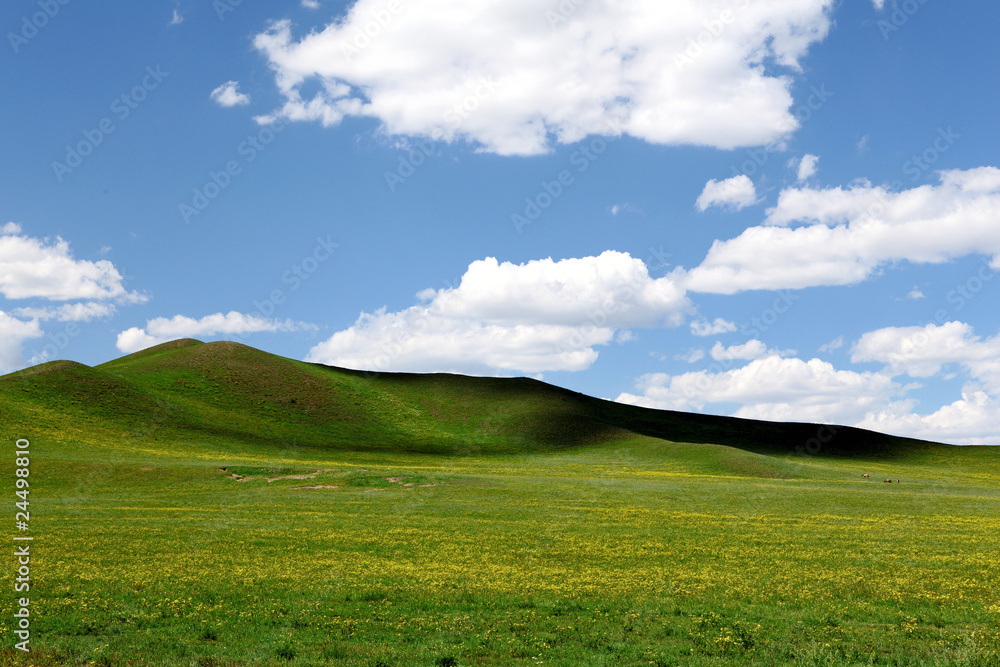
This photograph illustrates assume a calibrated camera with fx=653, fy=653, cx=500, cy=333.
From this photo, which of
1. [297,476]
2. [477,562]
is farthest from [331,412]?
[477,562]

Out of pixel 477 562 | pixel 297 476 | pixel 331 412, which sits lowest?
pixel 297 476

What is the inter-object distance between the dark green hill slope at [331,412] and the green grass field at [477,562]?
6.38 metres

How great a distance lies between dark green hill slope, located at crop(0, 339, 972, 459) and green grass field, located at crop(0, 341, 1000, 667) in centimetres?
638

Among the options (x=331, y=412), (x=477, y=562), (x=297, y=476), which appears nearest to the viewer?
(x=477, y=562)

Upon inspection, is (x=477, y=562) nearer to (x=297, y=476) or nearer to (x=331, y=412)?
(x=297, y=476)

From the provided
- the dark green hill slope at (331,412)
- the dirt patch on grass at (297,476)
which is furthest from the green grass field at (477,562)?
the dark green hill slope at (331,412)

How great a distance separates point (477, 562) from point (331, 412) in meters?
129

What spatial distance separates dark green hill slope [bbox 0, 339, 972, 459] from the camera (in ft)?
354

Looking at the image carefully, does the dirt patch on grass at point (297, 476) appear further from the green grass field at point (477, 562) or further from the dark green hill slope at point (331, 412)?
the dark green hill slope at point (331, 412)

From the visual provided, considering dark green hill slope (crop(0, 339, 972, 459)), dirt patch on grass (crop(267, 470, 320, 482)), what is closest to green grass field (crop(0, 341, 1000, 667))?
dirt patch on grass (crop(267, 470, 320, 482))

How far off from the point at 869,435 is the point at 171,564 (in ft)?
620

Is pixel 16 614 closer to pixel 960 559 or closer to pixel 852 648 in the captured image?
pixel 852 648

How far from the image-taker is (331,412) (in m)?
153

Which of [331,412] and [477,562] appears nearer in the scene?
[477,562]
